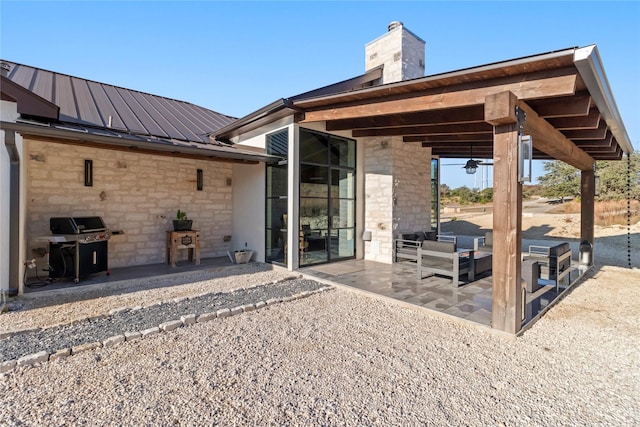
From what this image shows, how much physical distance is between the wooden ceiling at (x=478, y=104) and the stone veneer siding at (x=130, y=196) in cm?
388

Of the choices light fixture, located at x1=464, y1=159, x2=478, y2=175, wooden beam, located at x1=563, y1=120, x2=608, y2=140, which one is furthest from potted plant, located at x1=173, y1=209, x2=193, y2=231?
wooden beam, located at x1=563, y1=120, x2=608, y2=140

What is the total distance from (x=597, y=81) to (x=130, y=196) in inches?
345

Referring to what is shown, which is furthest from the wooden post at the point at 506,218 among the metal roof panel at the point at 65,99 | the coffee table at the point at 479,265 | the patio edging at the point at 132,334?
the metal roof panel at the point at 65,99

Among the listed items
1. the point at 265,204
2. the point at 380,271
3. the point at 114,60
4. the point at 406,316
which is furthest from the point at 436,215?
the point at 114,60

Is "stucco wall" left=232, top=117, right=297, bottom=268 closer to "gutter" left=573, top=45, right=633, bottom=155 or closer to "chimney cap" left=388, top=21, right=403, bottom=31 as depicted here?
"chimney cap" left=388, top=21, right=403, bottom=31

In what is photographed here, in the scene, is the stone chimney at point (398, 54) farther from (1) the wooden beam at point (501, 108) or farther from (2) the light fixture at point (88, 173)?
(2) the light fixture at point (88, 173)

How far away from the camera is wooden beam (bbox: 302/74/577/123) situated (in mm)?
3346

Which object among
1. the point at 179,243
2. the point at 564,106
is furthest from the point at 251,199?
the point at 564,106

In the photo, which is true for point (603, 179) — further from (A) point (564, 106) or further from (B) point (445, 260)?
(A) point (564, 106)

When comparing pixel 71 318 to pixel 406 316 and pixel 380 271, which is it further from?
pixel 380 271

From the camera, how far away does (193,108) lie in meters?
10.6

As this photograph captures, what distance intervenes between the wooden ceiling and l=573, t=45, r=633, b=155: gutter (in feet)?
0.26

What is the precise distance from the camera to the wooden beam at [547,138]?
3.93 m

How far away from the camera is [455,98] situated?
4098 millimetres
